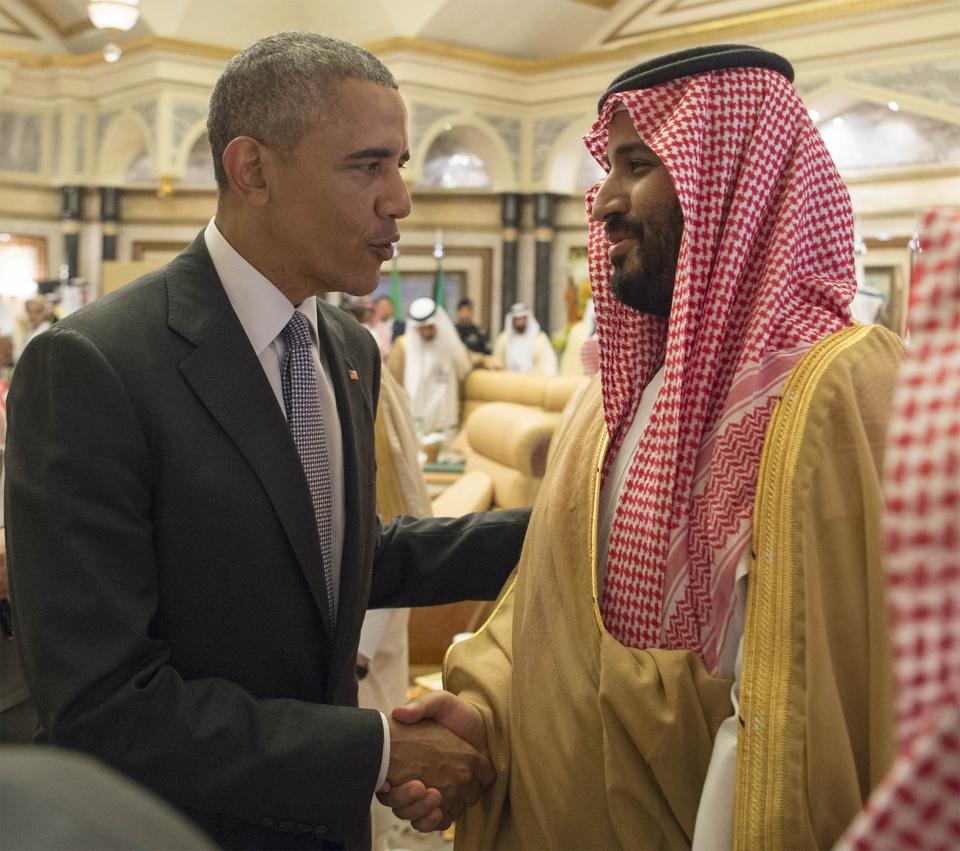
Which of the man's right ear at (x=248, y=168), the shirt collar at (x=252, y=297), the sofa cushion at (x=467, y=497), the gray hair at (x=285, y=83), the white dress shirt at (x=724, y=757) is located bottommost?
the sofa cushion at (x=467, y=497)

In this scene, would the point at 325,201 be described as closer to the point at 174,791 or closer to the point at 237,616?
the point at 237,616

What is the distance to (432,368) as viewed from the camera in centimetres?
1148

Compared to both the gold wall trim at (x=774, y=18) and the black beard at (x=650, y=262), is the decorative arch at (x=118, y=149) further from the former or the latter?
the black beard at (x=650, y=262)

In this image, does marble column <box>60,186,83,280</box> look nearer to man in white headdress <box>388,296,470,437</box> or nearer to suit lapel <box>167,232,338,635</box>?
man in white headdress <box>388,296,470,437</box>

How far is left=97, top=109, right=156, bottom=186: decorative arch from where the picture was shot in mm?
16719

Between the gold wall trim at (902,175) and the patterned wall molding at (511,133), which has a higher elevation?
the patterned wall molding at (511,133)

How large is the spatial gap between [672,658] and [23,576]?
3.04ft

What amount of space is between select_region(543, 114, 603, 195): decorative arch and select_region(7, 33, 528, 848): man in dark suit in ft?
45.6

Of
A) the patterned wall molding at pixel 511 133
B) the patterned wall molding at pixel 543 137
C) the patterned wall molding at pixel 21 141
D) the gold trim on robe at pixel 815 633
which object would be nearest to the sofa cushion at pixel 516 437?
the gold trim on robe at pixel 815 633

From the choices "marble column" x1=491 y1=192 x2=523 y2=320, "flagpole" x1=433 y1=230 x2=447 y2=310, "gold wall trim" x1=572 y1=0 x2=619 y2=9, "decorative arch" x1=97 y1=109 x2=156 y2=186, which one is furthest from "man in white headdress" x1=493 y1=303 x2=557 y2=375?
"decorative arch" x1=97 y1=109 x2=156 y2=186

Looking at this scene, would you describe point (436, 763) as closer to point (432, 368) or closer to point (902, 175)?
point (432, 368)

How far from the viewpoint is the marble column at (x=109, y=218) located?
1705 cm

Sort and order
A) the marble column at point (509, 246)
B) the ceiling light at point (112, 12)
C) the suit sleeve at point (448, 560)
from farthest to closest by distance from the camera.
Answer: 1. the marble column at point (509, 246)
2. the ceiling light at point (112, 12)
3. the suit sleeve at point (448, 560)

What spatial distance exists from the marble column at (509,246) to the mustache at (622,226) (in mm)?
14639
